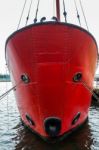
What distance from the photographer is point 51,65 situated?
26.6 ft

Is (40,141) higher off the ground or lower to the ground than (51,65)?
lower

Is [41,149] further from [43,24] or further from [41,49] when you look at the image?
[43,24]

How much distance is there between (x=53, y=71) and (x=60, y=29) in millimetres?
1240

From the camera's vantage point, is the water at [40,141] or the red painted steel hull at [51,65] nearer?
the red painted steel hull at [51,65]

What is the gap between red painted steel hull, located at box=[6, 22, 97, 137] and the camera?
8102 mm

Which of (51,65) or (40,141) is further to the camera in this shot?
(40,141)

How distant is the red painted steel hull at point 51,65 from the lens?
8102 mm

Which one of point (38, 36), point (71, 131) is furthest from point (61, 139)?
point (38, 36)

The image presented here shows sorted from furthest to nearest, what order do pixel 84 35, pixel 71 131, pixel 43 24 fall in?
1. pixel 71 131
2. pixel 84 35
3. pixel 43 24

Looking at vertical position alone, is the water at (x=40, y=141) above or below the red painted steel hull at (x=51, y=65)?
below

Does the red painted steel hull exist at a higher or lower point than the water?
higher

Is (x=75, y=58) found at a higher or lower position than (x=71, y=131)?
higher

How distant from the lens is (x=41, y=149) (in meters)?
8.48

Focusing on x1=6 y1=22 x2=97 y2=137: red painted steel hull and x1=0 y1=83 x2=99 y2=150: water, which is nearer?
x1=6 y1=22 x2=97 y2=137: red painted steel hull
